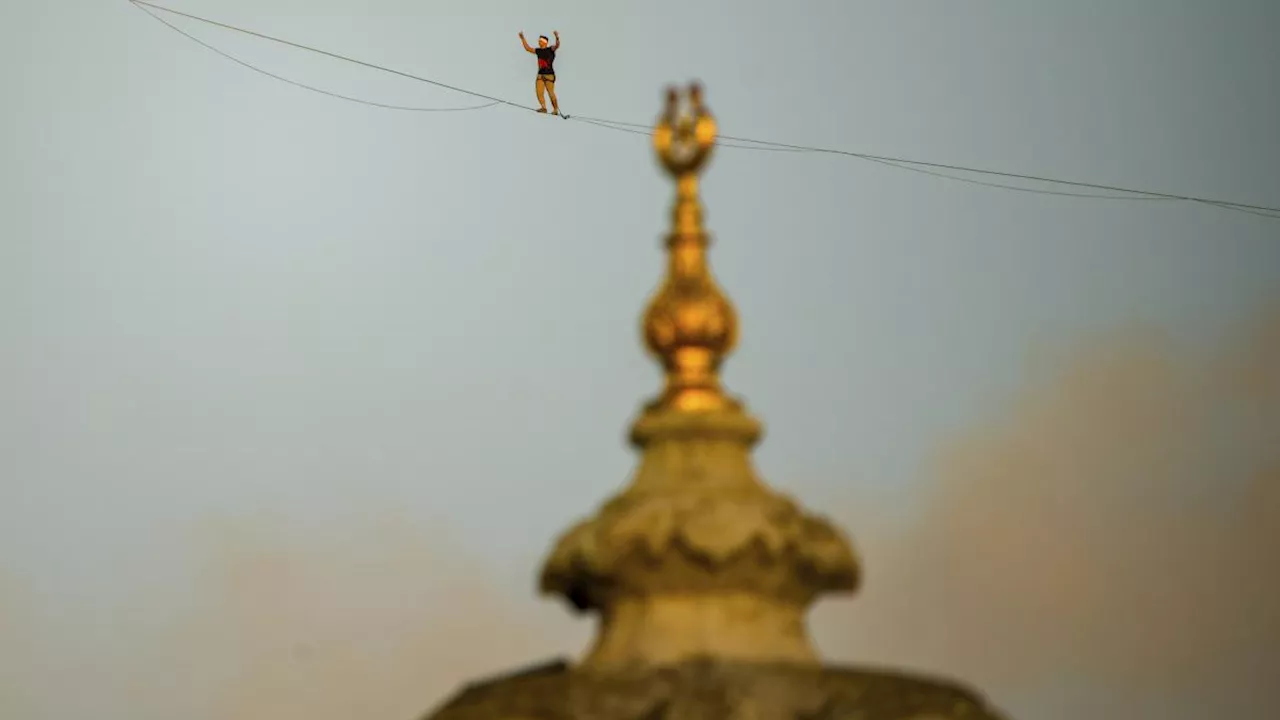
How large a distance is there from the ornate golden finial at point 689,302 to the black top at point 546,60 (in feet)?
103

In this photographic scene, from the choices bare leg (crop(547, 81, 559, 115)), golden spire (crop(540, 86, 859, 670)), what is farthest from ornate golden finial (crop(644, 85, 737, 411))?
bare leg (crop(547, 81, 559, 115))

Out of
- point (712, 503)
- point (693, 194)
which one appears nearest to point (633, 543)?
point (712, 503)

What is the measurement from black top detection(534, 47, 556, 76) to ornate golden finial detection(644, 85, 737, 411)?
31.5m

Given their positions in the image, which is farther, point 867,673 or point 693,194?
point 693,194

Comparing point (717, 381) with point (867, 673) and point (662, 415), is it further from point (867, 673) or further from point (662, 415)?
point (867, 673)

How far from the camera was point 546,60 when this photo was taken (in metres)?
64.9

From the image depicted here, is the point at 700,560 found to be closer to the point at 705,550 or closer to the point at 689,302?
the point at 705,550

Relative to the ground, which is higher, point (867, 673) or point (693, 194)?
point (693, 194)

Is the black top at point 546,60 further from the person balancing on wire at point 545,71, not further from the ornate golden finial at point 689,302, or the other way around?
the ornate golden finial at point 689,302

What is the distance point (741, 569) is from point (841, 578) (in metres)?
0.73

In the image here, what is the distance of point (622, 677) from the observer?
31.1 meters

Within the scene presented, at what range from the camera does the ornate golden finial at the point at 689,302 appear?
1296 inches

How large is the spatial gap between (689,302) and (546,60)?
32141 mm

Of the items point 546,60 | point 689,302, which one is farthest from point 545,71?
point 689,302
